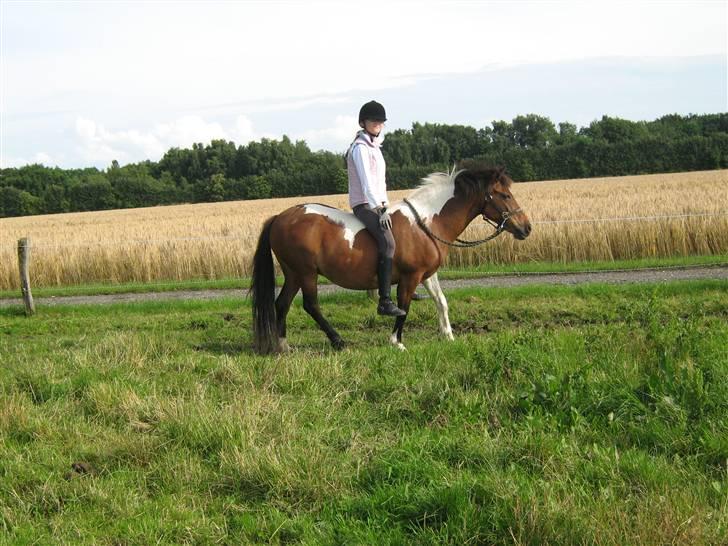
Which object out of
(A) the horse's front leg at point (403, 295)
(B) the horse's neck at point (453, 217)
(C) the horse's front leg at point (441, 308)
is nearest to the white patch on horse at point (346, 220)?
(A) the horse's front leg at point (403, 295)

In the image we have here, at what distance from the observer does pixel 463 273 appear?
16422 millimetres

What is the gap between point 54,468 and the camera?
5641 mm

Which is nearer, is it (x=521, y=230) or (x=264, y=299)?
(x=264, y=299)

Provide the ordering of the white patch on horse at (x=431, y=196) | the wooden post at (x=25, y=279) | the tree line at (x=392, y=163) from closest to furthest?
the white patch on horse at (x=431, y=196), the wooden post at (x=25, y=279), the tree line at (x=392, y=163)

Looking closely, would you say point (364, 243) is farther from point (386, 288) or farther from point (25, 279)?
point (25, 279)

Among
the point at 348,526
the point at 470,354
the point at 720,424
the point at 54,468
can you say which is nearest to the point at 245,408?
the point at 54,468

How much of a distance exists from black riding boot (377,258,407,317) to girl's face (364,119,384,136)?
5.10 ft

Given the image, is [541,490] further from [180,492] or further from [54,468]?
[54,468]

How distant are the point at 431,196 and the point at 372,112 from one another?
1.62 m

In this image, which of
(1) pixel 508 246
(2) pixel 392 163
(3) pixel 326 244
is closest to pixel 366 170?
(3) pixel 326 244

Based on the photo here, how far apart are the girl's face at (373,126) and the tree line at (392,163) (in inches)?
2036

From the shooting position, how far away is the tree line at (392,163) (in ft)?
216

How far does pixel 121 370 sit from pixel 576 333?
4.93 metres

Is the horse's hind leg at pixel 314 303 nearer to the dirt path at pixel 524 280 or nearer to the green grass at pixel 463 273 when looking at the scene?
the dirt path at pixel 524 280
